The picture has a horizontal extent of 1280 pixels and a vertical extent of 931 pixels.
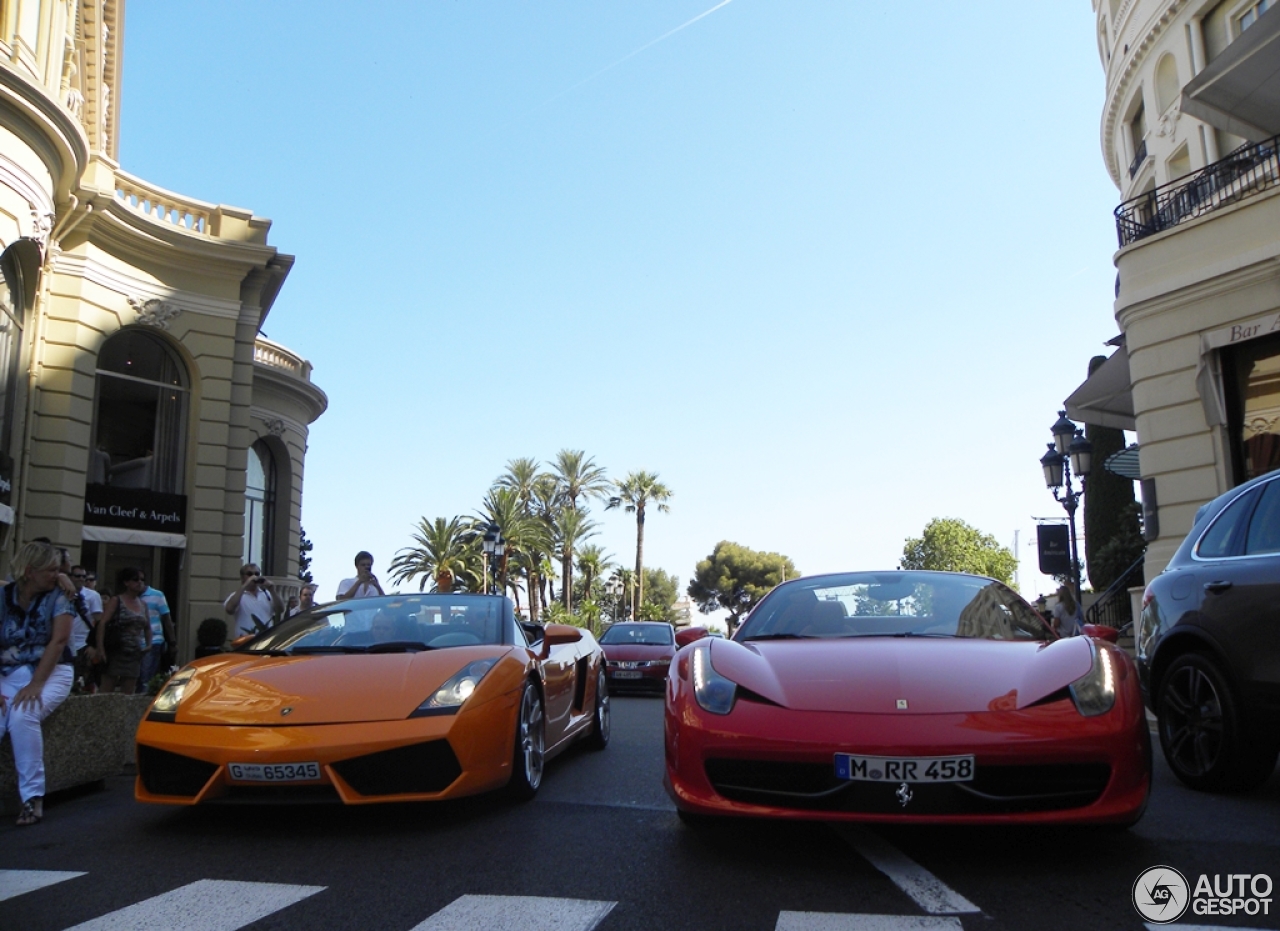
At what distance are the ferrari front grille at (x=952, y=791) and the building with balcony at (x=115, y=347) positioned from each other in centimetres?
1423

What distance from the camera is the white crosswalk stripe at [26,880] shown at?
3803mm

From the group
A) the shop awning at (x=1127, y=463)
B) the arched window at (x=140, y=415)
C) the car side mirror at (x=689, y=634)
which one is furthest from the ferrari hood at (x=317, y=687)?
the shop awning at (x=1127, y=463)

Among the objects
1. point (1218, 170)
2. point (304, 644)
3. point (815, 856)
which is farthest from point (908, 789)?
point (1218, 170)

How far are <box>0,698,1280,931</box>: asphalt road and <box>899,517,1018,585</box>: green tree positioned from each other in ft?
274

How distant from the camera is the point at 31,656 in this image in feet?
18.4

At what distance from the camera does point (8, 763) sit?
5.85 m

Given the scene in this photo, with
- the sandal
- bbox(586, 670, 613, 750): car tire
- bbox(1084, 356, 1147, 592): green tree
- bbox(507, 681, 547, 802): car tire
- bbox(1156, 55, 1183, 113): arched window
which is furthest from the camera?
bbox(1084, 356, 1147, 592): green tree

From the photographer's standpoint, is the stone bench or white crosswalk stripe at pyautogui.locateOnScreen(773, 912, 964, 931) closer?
white crosswalk stripe at pyautogui.locateOnScreen(773, 912, 964, 931)

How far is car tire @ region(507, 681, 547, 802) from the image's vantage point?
18.1ft

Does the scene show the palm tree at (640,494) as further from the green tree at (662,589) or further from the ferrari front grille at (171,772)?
the ferrari front grille at (171,772)

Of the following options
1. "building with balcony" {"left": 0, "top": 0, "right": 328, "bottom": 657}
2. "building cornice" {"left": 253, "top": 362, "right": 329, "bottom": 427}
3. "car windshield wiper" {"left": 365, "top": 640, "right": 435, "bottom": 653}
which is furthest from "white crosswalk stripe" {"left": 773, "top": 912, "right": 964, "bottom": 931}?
"building cornice" {"left": 253, "top": 362, "right": 329, "bottom": 427}

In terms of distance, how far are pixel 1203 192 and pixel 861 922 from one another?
14.9 m

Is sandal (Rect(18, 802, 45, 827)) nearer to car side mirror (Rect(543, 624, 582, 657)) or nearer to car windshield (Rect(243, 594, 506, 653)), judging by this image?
car windshield (Rect(243, 594, 506, 653))

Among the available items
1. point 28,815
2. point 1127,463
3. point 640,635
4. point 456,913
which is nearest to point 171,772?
point 28,815
